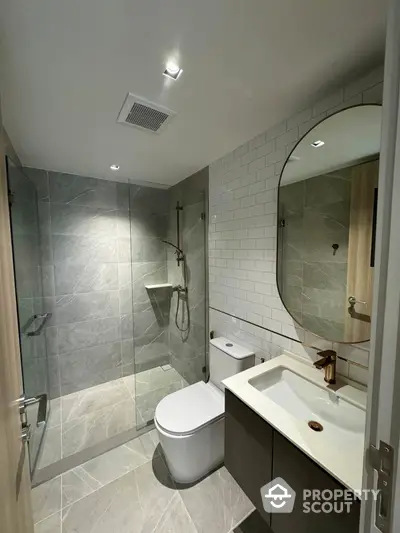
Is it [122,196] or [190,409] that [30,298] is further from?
[190,409]

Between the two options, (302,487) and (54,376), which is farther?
(54,376)

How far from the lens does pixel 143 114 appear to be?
1285mm

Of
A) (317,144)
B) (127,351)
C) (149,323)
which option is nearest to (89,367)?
(127,351)

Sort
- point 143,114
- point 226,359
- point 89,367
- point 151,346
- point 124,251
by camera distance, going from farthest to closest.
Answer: point 151,346, point 124,251, point 89,367, point 226,359, point 143,114

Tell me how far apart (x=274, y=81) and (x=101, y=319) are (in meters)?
2.62

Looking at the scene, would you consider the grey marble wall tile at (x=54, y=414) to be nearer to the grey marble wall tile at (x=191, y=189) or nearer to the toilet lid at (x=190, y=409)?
the toilet lid at (x=190, y=409)

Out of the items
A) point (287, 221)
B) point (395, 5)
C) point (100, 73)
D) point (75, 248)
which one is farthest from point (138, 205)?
point (395, 5)

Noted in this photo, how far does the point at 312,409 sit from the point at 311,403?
28 millimetres

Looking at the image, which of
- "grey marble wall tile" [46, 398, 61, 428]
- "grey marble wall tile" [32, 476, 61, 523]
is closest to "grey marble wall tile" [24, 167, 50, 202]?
"grey marble wall tile" [46, 398, 61, 428]

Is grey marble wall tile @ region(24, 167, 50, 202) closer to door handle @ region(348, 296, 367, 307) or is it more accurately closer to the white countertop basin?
the white countertop basin

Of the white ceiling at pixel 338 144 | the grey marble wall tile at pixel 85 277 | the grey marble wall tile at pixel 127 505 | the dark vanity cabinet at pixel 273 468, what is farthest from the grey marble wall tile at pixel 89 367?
the white ceiling at pixel 338 144

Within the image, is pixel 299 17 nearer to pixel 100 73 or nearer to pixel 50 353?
pixel 100 73

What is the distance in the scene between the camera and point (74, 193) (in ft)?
7.66

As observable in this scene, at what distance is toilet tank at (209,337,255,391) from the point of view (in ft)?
5.35
